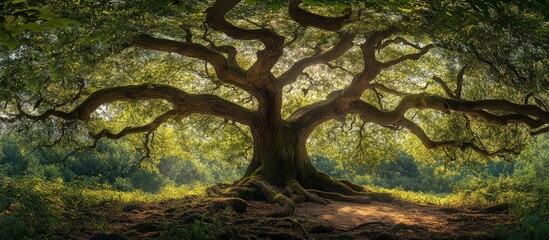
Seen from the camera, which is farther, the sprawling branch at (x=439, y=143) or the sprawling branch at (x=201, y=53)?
the sprawling branch at (x=439, y=143)

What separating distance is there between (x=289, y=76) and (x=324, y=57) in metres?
1.39

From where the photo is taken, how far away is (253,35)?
42.8 ft

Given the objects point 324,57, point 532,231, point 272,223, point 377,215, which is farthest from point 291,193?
point 532,231

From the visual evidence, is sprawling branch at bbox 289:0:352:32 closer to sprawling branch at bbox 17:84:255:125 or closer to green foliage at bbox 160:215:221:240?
green foliage at bbox 160:215:221:240

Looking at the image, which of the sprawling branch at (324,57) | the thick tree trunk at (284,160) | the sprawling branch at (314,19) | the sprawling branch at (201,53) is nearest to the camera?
the sprawling branch at (314,19)

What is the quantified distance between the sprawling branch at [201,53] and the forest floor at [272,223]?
160 inches

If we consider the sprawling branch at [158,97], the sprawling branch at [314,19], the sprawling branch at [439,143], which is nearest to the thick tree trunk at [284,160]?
the sprawling branch at [158,97]

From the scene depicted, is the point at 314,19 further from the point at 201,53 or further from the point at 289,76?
the point at 289,76

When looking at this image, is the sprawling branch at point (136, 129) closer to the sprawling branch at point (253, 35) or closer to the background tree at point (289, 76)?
the background tree at point (289, 76)

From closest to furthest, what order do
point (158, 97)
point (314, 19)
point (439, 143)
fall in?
1. point (314, 19)
2. point (158, 97)
3. point (439, 143)

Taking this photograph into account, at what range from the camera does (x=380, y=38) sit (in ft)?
54.5

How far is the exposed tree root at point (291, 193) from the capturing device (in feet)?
44.5

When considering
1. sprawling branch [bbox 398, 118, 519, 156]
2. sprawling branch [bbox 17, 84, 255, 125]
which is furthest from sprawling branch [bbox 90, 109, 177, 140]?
sprawling branch [bbox 398, 118, 519, 156]

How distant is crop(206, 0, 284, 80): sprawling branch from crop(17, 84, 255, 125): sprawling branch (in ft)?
6.74
